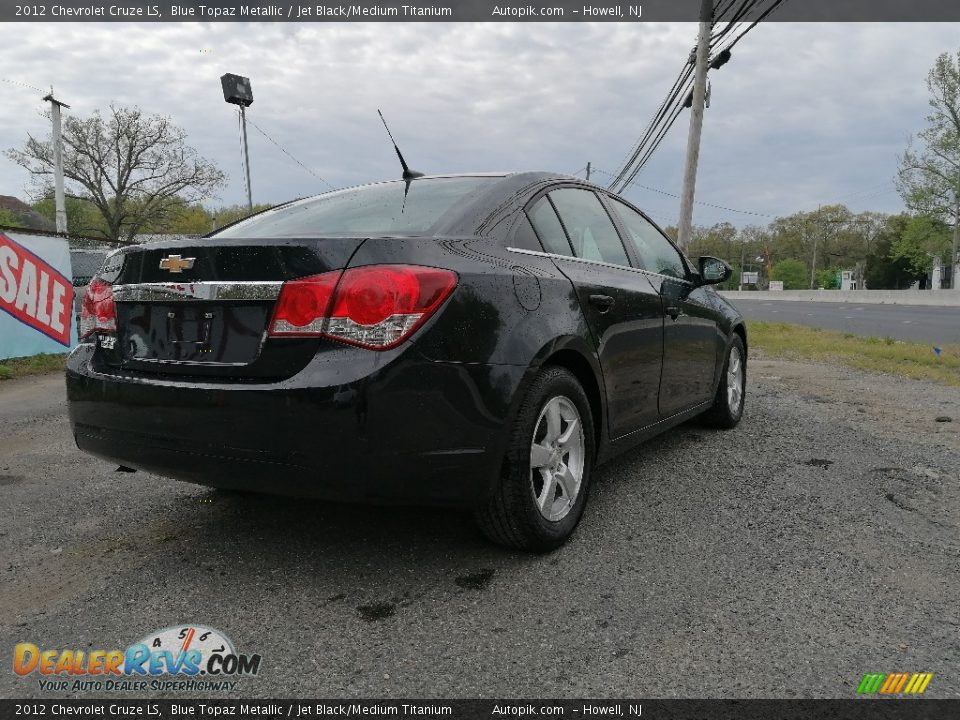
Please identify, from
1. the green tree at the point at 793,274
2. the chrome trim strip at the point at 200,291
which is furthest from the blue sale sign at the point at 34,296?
the green tree at the point at 793,274

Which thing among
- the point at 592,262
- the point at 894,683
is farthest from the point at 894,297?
the point at 894,683

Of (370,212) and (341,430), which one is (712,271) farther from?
(341,430)

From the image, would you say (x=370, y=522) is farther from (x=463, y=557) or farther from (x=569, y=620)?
(x=569, y=620)

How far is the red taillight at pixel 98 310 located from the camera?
2641 millimetres

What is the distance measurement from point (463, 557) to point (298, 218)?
160 centimetres

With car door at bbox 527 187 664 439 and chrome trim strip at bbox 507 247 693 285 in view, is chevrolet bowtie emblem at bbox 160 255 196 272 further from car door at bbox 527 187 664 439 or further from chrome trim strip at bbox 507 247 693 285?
car door at bbox 527 187 664 439

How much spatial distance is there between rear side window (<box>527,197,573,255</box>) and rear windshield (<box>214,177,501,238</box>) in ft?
0.77

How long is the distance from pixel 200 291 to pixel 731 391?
383cm

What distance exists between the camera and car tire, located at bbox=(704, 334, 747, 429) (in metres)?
4.77

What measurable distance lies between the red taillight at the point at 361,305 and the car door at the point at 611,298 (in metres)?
0.89

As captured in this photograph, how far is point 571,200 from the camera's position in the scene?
3.39m

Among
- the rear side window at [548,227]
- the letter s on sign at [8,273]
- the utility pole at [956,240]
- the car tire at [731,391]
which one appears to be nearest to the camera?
the rear side window at [548,227]

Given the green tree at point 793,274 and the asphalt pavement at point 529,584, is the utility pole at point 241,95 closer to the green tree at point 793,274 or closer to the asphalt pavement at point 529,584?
the asphalt pavement at point 529,584

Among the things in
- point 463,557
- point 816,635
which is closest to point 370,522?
point 463,557
